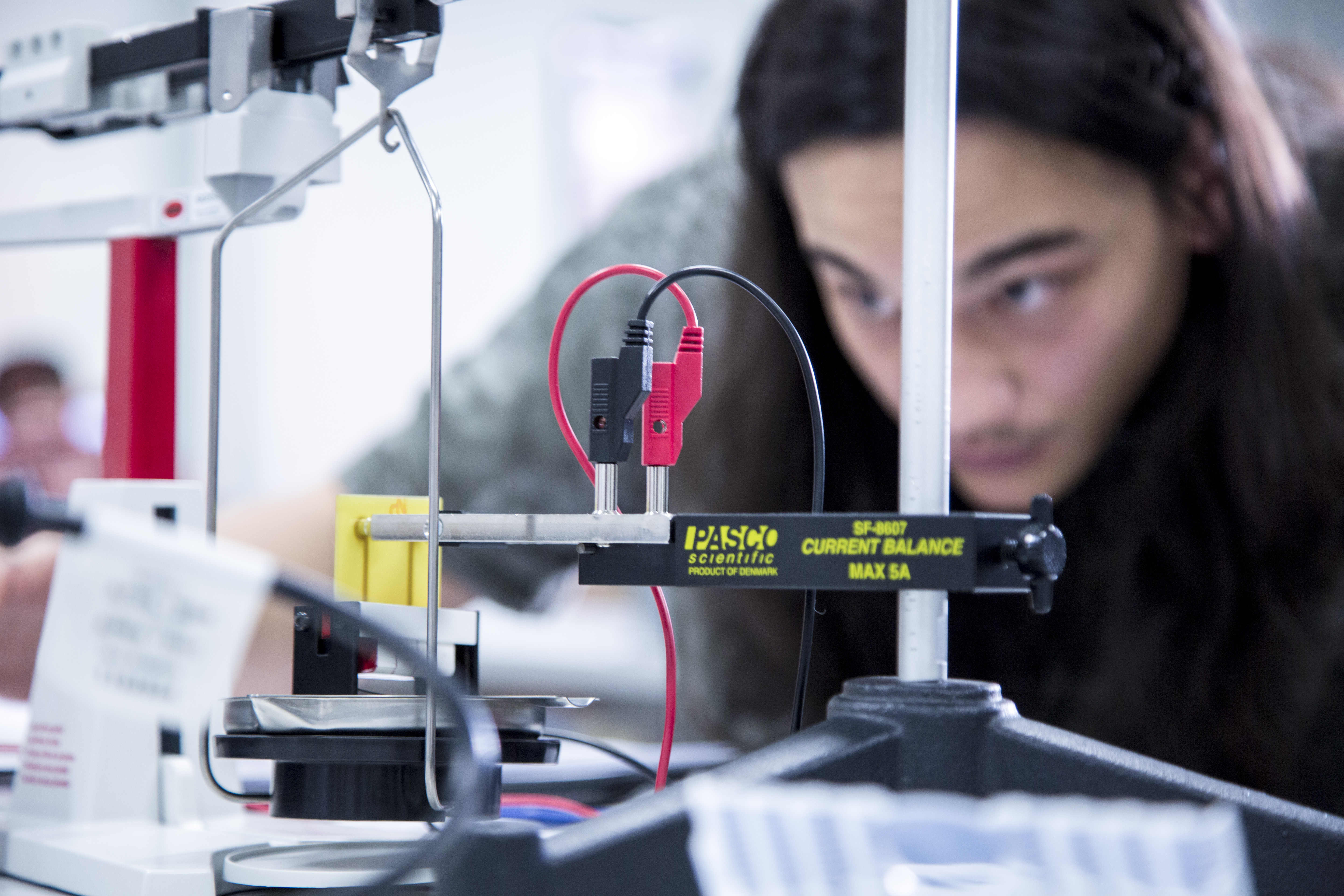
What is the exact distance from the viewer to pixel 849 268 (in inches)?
46.4

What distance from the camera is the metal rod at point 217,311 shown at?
61 centimetres

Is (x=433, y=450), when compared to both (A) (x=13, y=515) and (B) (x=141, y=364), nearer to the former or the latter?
(A) (x=13, y=515)

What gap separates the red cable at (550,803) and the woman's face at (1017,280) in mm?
577

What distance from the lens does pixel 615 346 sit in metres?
1.83

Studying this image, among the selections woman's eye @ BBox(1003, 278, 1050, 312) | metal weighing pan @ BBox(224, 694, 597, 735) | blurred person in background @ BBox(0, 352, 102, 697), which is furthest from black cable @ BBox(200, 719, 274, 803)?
blurred person in background @ BBox(0, 352, 102, 697)

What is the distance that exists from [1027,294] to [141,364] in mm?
791

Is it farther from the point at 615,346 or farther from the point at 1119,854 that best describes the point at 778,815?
the point at 615,346

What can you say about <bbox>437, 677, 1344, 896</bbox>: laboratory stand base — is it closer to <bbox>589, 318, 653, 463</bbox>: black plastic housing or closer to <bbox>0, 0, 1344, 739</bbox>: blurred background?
<bbox>589, 318, 653, 463</bbox>: black plastic housing

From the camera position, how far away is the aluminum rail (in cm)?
51

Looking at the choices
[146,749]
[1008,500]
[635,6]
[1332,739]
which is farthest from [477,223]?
[146,749]

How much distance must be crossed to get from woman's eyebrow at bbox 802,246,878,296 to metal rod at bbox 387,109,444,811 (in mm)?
672

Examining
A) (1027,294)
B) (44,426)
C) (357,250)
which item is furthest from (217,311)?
(357,250)

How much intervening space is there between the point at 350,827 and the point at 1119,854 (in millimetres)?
447

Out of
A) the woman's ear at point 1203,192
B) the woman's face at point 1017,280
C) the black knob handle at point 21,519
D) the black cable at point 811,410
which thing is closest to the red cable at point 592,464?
the black cable at point 811,410
